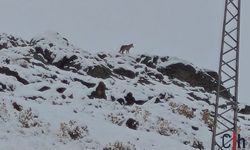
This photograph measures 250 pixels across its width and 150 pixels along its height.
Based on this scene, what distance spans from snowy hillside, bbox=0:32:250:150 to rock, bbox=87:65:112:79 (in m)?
0.06

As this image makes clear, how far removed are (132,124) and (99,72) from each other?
9.18m

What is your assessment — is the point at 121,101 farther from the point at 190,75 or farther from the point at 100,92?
the point at 190,75

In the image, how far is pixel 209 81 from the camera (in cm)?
3744

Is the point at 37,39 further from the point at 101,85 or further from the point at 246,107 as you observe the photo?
the point at 246,107

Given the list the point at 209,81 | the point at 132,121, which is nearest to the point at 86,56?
the point at 209,81

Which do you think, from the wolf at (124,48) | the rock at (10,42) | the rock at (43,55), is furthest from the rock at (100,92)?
the wolf at (124,48)

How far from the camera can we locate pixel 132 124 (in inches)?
913

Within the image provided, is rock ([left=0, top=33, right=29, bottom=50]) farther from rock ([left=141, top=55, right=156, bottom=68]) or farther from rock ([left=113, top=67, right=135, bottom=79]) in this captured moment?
rock ([left=141, top=55, right=156, bottom=68])

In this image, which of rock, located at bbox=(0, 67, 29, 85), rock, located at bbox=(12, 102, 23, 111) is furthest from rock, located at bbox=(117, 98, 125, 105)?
rock, located at bbox=(12, 102, 23, 111)

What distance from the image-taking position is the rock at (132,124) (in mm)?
23077

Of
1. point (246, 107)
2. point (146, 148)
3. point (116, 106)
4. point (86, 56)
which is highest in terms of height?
point (86, 56)

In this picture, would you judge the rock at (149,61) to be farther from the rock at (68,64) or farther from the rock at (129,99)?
the rock at (129,99)

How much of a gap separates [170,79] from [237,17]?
70.1 ft

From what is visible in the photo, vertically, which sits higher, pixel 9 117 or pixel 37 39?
pixel 37 39
